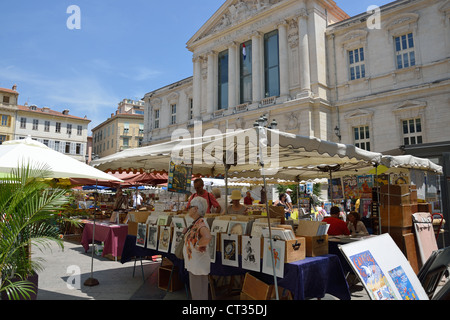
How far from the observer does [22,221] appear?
3.46 meters

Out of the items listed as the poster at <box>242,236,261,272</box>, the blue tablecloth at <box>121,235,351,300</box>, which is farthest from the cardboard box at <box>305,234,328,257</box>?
the poster at <box>242,236,261,272</box>

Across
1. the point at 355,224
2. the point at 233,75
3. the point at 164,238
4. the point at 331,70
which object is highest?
the point at 233,75

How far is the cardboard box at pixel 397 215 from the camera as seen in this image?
620 centimetres

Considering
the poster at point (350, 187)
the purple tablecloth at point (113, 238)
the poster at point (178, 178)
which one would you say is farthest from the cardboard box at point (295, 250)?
the poster at point (350, 187)

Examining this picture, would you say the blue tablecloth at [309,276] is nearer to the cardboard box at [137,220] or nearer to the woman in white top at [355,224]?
the cardboard box at [137,220]

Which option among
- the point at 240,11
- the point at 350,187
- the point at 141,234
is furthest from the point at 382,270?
the point at 240,11

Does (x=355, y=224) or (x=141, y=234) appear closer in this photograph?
(x=141, y=234)

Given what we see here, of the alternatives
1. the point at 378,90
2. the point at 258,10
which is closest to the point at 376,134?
the point at 378,90

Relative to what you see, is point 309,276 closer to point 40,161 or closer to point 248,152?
point 248,152

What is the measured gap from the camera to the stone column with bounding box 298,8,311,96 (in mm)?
20281

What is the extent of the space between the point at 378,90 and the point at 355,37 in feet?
13.6

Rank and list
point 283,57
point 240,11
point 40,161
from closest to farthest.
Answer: point 40,161, point 283,57, point 240,11

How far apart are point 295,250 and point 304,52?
1961 cm

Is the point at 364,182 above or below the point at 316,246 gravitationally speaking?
above
